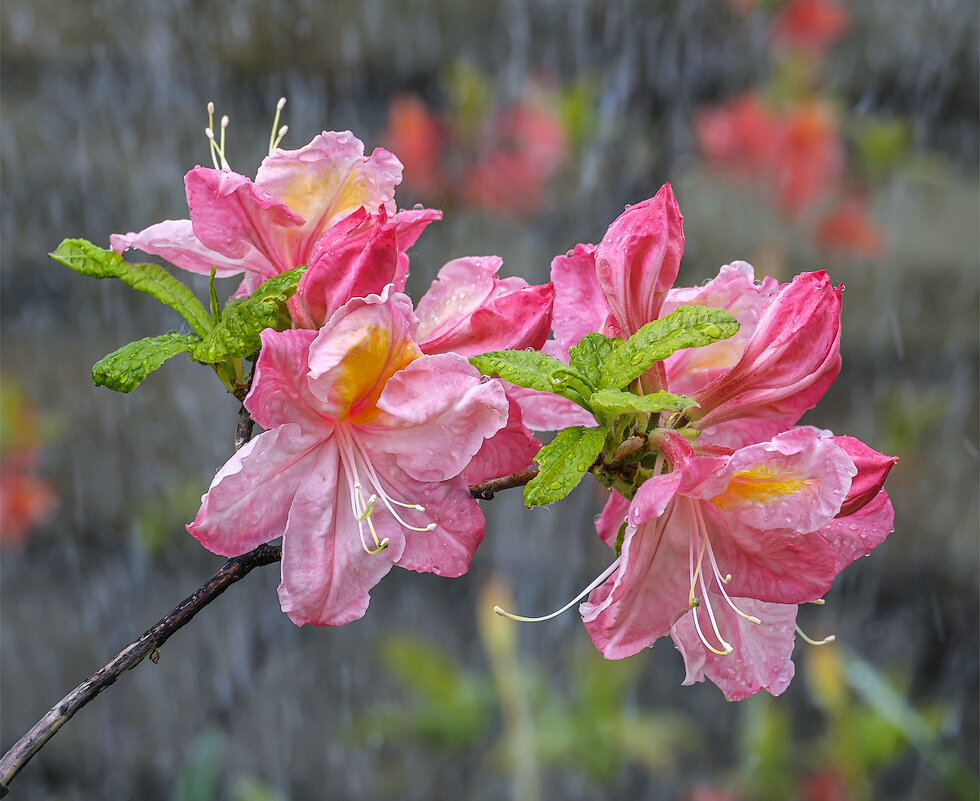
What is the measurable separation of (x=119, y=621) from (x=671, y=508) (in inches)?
66.6

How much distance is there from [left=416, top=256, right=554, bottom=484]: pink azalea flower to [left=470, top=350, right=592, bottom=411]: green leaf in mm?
15

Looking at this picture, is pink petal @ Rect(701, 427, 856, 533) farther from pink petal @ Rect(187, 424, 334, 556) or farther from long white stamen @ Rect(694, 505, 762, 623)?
pink petal @ Rect(187, 424, 334, 556)

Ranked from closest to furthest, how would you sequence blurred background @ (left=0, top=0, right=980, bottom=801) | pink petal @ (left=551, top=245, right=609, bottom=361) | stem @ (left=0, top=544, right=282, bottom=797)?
stem @ (left=0, top=544, right=282, bottom=797) → pink petal @ (left=551, top=245, right=609, bottom=361) → blurred background @ (left=0, top=0, right=980, bottom=801)

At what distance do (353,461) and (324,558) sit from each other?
35 mm

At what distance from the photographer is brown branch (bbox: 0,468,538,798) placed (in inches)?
11.3

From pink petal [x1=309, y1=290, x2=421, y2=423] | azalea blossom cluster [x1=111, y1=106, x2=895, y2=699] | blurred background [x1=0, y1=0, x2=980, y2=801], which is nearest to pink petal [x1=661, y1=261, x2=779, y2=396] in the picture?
azalea blossom cluster [x1=111, y1=106, x2=895, y2=699]

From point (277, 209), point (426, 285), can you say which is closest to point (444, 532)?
point (277, 209)

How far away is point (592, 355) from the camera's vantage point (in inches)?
13.4

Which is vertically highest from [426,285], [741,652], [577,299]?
[577,299]

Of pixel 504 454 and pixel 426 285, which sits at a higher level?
pixel 504 454

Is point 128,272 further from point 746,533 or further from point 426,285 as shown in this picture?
point 426,285

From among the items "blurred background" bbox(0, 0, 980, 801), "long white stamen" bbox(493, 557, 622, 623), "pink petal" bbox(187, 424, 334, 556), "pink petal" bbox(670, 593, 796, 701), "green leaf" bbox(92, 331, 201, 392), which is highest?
"green leaf" bbox(92, 331, 201, 392)

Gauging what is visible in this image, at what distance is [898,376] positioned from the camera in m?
1.84

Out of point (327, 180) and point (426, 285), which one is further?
point (426, 285)
